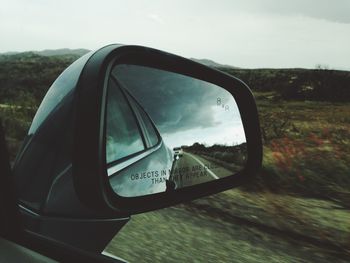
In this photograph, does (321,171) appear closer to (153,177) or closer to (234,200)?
(234,200)

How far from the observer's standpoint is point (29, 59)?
18.3 m

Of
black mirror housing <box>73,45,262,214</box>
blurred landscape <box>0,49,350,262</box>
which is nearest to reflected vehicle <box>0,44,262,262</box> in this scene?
black mirror housing <box>73,45,262,214</box>

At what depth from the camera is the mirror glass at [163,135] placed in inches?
72.6

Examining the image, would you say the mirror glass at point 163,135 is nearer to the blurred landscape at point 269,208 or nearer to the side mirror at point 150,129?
the side mirror at point 150,129

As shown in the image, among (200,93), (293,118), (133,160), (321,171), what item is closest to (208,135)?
(200,93)

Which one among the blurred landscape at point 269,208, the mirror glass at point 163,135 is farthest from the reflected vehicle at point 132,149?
the blurred landscape at point 269,208

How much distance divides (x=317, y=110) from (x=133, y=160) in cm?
1626

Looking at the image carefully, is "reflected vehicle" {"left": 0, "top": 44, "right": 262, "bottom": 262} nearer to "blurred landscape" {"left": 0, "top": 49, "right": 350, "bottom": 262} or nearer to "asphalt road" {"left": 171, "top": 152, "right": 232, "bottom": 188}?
"asphalt road" {"left": 171, "top": 152, "right": 232, "bottom": 188}

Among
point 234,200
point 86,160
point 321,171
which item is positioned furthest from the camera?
point 321,171

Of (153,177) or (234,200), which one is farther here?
(234,200)

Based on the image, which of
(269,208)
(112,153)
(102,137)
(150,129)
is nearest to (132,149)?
(150,129)

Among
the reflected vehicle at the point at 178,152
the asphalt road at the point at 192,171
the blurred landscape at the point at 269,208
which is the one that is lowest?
the blurred landscape at the point at 269,208

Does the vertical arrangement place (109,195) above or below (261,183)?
above

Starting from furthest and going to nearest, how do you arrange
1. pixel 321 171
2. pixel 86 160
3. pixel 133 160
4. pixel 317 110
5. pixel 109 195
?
pixel 317 110 → pixel 321 171 → pixel 133 160 → pixel 109 195 → pixel 86 160
